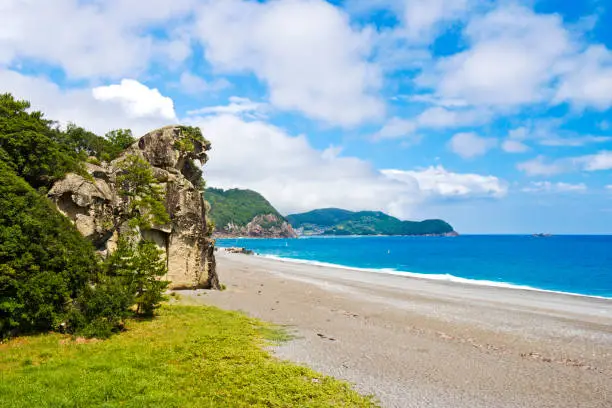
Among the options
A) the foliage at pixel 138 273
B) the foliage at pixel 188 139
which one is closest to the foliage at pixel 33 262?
the foliage at pixel 138 273

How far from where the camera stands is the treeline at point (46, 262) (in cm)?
1798

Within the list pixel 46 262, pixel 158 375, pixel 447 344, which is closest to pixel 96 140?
pixel 46 262

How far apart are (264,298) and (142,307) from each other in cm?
1432

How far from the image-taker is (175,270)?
3559 centimetres

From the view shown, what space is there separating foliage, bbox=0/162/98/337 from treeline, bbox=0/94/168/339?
0.12 feet

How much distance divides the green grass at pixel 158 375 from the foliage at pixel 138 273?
10.8 ft

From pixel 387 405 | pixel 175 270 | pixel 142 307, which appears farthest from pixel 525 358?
pixel 175 270

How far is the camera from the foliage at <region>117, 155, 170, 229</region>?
30233 millimetres

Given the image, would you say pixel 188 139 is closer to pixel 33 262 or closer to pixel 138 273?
pixel 138 273

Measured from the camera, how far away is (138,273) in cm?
2394

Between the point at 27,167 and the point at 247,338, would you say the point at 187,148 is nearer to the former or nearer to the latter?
the point at 27,167

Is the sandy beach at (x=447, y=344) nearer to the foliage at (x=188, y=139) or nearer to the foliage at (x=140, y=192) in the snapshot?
the foliage at (x=140, y=192)

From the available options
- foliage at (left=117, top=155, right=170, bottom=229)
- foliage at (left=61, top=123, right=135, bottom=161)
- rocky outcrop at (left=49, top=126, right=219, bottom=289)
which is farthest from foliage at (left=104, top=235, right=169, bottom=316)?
foliage at (left=61, top=123, right=135, bottom=161)

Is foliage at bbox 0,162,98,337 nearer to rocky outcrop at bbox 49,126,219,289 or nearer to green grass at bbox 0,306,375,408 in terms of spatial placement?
green grass at bbox 0,306,375,408
